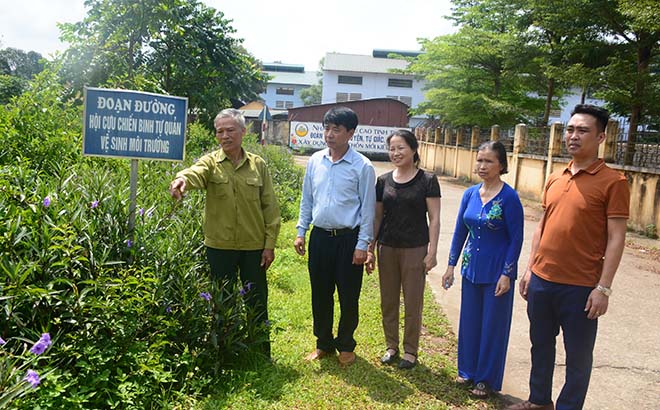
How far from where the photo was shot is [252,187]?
364 centimetres

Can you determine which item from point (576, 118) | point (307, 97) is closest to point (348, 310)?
point (576, 118)

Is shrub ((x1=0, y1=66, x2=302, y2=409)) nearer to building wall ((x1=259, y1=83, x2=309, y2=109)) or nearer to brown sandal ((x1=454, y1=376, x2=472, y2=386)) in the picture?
brown sandal ((x1=454, y1=376, x2=472, y2=386))

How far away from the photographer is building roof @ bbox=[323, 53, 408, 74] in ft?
165

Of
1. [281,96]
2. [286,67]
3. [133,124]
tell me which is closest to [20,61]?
[281,96]

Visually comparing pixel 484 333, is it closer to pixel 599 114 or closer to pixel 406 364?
pixel 406 364

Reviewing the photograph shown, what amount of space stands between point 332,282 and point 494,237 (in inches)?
46.1

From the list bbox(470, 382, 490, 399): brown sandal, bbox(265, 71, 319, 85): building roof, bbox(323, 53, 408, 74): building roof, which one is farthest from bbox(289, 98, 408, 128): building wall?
bbox(470, 382, 490, 399): brown sandal

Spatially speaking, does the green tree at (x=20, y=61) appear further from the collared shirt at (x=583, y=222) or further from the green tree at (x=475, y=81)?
the collared shirt at (x=583, y=222)

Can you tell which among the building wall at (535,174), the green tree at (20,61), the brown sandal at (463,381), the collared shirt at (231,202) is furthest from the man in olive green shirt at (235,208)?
the green tree at (20,61)

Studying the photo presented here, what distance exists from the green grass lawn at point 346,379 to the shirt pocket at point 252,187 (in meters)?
1.11

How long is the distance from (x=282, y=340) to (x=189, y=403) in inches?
50.3

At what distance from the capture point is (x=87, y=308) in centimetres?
288

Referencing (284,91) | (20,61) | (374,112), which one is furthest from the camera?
(284,91)

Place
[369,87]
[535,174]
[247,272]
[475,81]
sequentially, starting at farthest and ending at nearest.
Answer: [369,87]
[475,81]
[535,174]
[247,272]
